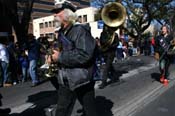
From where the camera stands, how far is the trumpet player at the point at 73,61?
402 cm

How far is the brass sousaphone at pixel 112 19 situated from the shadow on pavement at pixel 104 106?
7.31ft

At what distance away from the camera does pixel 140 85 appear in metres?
10.4

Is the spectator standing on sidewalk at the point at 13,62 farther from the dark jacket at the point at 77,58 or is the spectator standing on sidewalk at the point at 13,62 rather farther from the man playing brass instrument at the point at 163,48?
the dark jacket at the point at 77,58

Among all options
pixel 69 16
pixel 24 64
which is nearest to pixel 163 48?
pixel 24 64

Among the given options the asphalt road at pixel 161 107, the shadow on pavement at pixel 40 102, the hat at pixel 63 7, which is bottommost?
the asphalt road at pixel 161 107

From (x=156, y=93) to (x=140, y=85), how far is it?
4.32 feet

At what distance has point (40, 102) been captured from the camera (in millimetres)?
8195

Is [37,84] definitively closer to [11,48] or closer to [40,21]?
[11,48]

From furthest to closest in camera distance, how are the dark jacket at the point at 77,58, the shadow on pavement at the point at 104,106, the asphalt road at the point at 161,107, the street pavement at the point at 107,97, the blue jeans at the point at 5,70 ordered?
the blue jeans at the point at 5,70
the street pavement at the point at 107,97
the asphalt road at the point at 161,107
the shadow on pavement at the point at 104,106
the dark jacket at the point at 77,58

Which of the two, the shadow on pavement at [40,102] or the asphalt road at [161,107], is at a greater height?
the shadow on pavement at [40,102]

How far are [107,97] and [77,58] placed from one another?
463 cm

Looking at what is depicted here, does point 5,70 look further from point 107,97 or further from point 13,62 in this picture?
point 107,97

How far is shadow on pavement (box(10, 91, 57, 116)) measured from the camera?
23.2 ft

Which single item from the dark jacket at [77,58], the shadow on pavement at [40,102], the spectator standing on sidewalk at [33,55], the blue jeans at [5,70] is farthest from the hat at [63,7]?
the blue jeans at [5,70]
